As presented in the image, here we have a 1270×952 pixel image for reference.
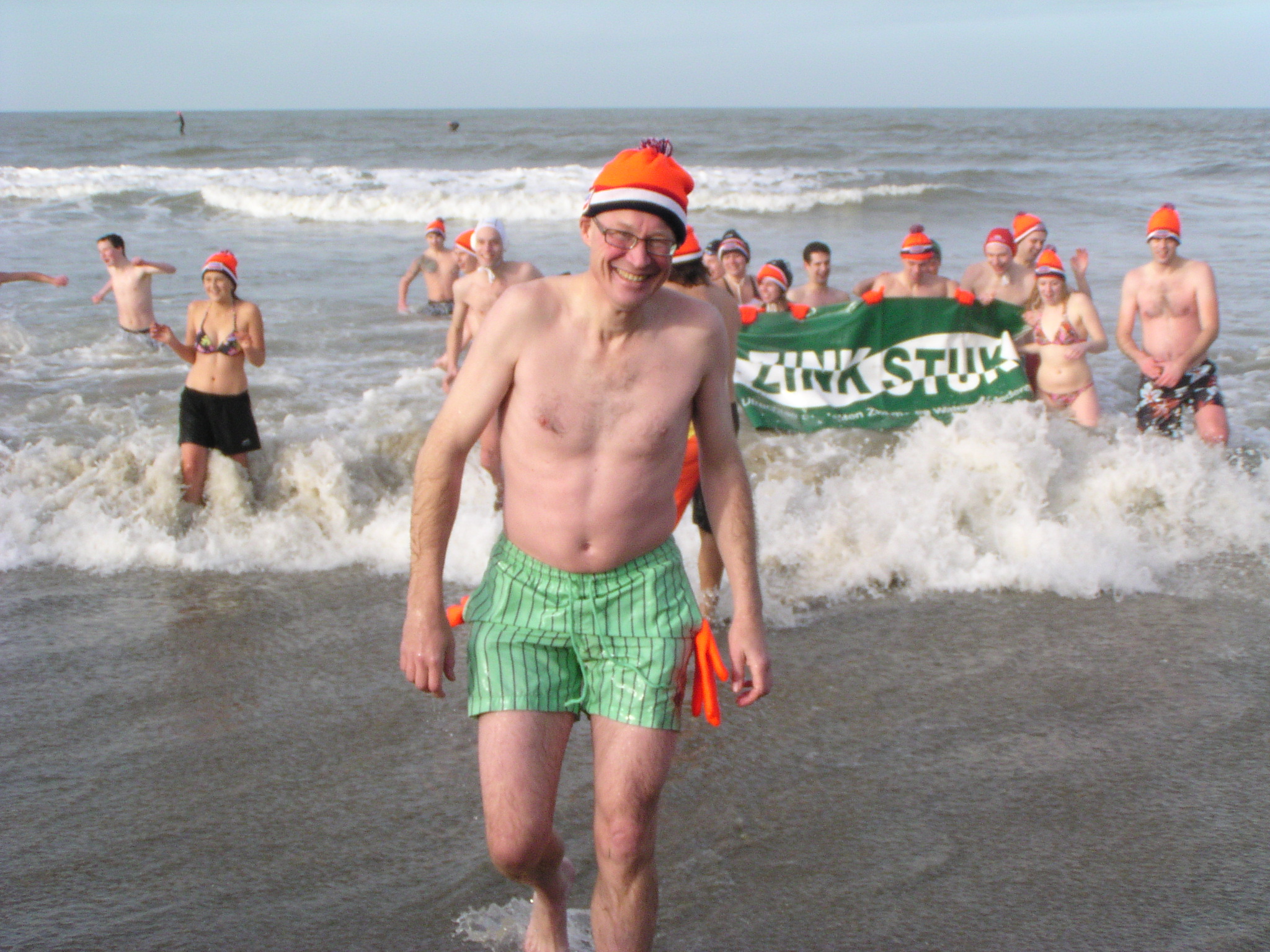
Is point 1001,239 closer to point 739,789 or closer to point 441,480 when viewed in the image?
point 739,789

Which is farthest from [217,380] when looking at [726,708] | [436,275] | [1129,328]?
[436,275]

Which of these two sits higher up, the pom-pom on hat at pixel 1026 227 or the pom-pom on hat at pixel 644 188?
the pom-pom on hat at pixel 644 188

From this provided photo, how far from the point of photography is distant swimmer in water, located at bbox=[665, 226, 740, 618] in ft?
15.3

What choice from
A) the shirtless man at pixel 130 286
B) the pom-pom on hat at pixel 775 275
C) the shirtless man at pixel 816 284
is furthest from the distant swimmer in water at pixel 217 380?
A: the shirtless man at pixel 816 284

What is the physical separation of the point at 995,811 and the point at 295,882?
83.9 inches

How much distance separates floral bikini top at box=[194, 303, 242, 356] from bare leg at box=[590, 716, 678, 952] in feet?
16.7

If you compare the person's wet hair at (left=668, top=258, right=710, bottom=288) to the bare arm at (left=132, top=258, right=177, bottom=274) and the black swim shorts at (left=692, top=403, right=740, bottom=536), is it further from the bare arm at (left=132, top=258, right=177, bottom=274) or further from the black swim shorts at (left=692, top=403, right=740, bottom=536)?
the bare arm at (left=132, top=258, right=177, bottom=274)

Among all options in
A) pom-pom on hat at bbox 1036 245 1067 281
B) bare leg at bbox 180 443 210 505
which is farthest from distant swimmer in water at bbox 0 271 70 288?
pom-pom on hat at bbox 1036 245 1067 281

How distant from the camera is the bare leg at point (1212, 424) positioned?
285 inches

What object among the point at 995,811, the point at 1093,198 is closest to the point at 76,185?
the point at 1093,198

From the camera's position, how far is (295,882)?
130 inches

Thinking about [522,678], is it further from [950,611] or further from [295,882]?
[950,611]

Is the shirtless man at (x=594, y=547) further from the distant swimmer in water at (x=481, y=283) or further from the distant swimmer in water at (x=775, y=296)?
the distant swimmer in water at (x=775, y=296)

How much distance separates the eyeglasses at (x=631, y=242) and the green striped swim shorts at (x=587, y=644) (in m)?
0.72
